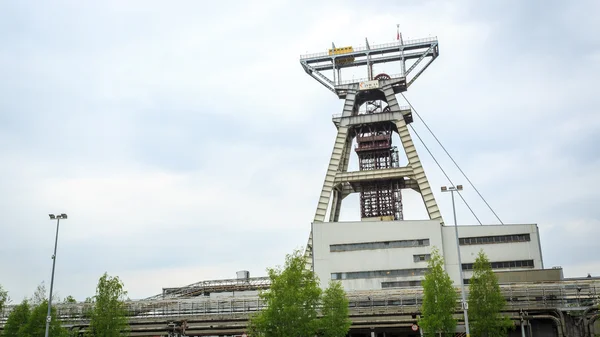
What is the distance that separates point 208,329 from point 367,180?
94.9ft

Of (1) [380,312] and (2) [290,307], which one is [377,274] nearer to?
(1) [380,312]

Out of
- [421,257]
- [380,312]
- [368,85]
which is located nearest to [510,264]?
[421,257]

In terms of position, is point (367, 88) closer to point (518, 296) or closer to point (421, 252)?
point (421, 252)

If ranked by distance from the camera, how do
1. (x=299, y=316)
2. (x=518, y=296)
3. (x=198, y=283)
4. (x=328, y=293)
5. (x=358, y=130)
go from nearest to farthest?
(x=299, y=316)
(x=328, y=293)
(x=518, y=296)
(x=358, y=130)
(x=198, y=283)

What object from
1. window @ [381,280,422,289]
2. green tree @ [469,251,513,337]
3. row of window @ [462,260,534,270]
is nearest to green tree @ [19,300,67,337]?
green tree @ [469,251,513,337]

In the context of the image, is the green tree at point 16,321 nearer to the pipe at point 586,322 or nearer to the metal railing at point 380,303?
the metal railing at point 380,303

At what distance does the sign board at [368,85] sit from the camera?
69.8 meters

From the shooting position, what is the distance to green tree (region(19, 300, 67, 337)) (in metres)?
40.9

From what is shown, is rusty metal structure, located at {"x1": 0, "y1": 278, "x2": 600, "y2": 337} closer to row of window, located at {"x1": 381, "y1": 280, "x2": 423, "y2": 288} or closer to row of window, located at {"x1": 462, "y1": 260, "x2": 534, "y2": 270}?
row of window, located at {"x1": 381, "y1": 280, "x2": 423, "y2": 288}

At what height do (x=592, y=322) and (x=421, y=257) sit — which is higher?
(x=421, y=257)

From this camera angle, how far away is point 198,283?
3270 inches

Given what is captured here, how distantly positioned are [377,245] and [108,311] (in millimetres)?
29255

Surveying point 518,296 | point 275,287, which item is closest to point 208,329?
point 275,287

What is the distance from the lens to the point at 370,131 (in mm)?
72438
